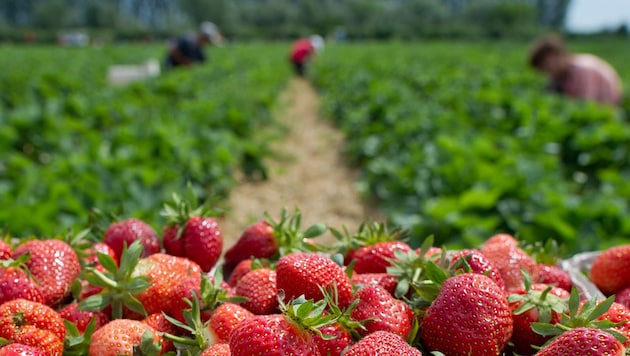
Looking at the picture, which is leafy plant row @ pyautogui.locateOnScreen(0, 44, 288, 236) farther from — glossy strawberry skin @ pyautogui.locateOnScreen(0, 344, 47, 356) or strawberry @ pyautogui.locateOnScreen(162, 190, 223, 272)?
glossy strawberry skin @ pyautogui.locateOnScreen(0, 344, 47, 356)

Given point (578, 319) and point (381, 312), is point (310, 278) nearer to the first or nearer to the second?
point (381, 312)

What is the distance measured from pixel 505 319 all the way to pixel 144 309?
971 mm

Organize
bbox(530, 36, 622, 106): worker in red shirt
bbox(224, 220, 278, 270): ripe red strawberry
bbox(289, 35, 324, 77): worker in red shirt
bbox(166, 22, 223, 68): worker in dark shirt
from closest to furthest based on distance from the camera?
bbox(224, 220, 278, 270): ripe red strawberry < bbox(530, 36, 622, 106): worker in red shirt < bbox(166, 22, 223, 68): worker in dark shirt < bbox(289, 35, 324, 77): worker in red shirt

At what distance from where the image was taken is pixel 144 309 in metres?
1.72

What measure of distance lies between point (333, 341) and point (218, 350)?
27 centimetres

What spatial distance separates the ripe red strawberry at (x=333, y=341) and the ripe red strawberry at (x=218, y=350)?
0.21 meters

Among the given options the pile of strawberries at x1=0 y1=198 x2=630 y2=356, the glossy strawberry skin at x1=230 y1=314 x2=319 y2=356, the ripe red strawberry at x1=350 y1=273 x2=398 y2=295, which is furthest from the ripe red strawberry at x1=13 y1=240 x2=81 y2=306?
the ripe red strawberry at x1=350 y1=273 x2=398 y2=295

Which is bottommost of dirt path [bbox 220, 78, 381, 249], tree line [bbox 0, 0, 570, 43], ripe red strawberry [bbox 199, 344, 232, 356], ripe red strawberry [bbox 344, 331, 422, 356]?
tree line [bbox 0, 0, 570, 43]

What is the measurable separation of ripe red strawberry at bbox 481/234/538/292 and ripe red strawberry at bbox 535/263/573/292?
0.12 feet

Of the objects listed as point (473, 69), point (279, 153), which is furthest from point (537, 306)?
point (473, 69)

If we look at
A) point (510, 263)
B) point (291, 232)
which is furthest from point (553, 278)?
point (291, 232)

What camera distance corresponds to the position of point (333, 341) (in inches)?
58.5

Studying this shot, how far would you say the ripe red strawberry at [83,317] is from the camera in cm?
173

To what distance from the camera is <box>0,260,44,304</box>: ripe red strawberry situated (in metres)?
1.72
